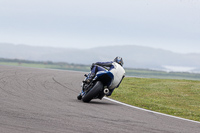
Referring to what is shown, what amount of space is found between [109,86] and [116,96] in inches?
147

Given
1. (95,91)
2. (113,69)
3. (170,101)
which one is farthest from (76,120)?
(170,101)

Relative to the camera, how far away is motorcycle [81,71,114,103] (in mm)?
12422

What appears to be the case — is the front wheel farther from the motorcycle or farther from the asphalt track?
the asphalt track

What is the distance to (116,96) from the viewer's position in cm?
1644

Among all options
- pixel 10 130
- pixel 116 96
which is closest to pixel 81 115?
pixel 10 130

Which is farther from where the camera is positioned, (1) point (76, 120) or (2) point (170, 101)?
(2) point (170, 101)

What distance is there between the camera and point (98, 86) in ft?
40.8

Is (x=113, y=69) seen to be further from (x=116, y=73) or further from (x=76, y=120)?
(x=76, y=120)

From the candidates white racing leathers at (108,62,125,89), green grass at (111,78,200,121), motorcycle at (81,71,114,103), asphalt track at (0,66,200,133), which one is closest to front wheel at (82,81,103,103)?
motorcycle at (81,71,114,103)

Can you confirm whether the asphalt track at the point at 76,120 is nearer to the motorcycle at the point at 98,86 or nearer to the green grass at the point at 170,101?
the motorcycle at the point at 98,86

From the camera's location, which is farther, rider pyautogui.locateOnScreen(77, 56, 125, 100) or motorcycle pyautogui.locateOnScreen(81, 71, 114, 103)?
rider pyautogui.locateOnScreen(77, 56, 125, 100)

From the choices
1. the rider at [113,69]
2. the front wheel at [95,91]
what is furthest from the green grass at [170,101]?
the front wheel at [95,91]

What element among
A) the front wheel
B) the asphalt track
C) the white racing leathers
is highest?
the white racing leathers

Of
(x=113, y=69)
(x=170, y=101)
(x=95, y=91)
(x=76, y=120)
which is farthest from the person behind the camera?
(x=170, y=101)
